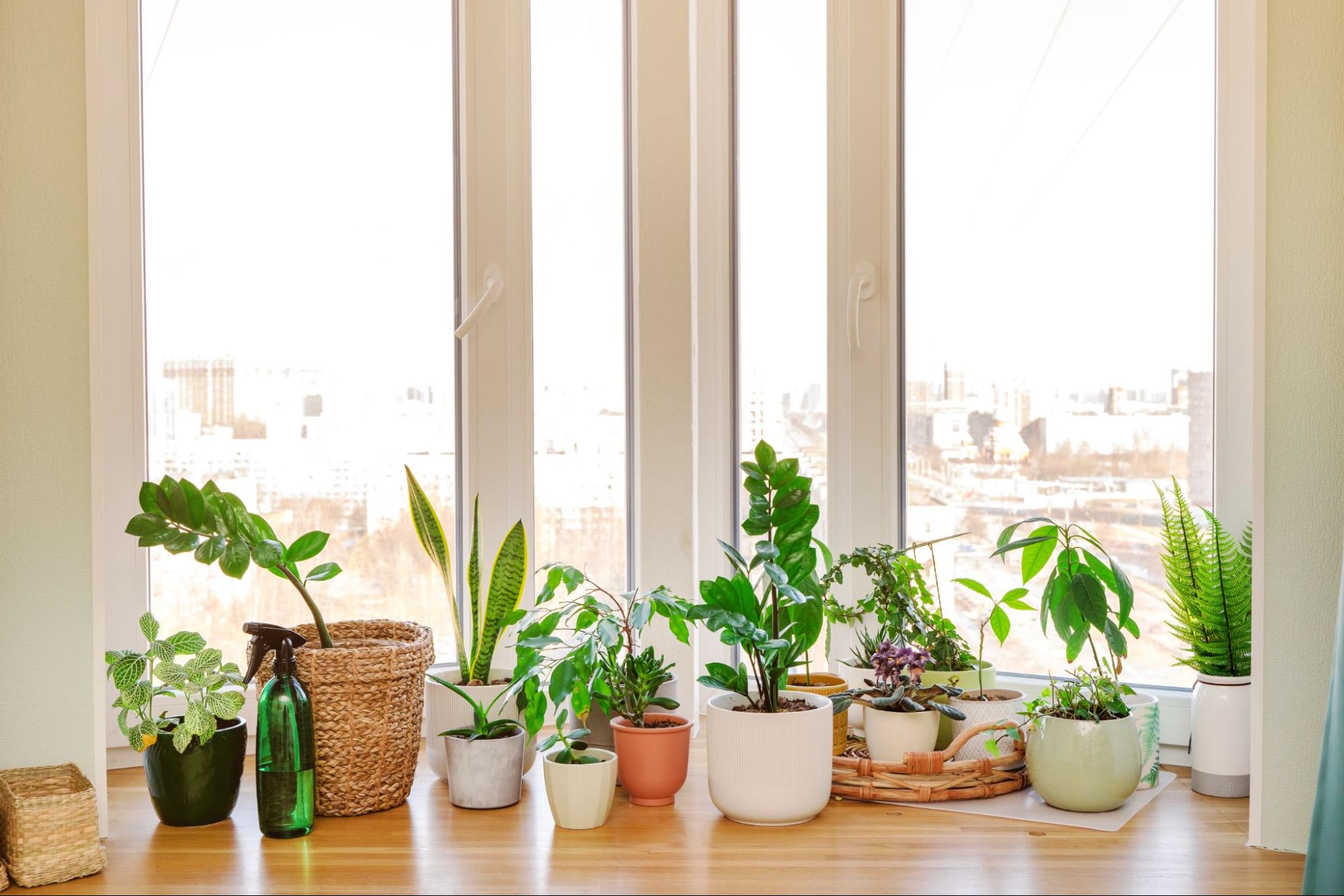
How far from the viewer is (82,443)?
62.6 inches

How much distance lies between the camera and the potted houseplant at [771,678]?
1.58 meters

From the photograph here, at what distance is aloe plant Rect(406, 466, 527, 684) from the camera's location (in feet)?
5.97

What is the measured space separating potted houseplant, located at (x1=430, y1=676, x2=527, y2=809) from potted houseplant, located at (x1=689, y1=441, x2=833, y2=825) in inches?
12.3

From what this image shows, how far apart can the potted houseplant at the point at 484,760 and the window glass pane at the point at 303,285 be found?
1.51ft

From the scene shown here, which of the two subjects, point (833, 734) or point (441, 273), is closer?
point (833, 734)

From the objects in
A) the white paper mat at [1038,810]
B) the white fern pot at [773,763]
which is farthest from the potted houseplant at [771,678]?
the white paper mat at [1038,810]

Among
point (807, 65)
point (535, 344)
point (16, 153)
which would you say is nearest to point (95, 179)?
point (16, 153)

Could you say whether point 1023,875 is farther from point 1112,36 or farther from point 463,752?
point 1112,36

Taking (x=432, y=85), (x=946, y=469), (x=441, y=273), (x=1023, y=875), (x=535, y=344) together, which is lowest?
(x=1023, y=875)

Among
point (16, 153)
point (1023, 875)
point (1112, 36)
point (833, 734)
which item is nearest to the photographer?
point (1023, 875)

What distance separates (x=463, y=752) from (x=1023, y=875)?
32.3 inches

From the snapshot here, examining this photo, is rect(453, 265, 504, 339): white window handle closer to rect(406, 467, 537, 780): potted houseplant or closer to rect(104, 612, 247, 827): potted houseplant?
rect(406, 467, 537, 780): potted houseplant

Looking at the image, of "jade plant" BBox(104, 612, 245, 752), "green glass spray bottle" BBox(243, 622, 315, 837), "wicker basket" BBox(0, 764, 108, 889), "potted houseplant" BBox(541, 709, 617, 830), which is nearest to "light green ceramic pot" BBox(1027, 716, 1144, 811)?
"potted houseplant" BBox(541, 709, 617, 830)

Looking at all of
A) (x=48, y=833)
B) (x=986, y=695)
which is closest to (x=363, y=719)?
A: (x=48, y=833)
